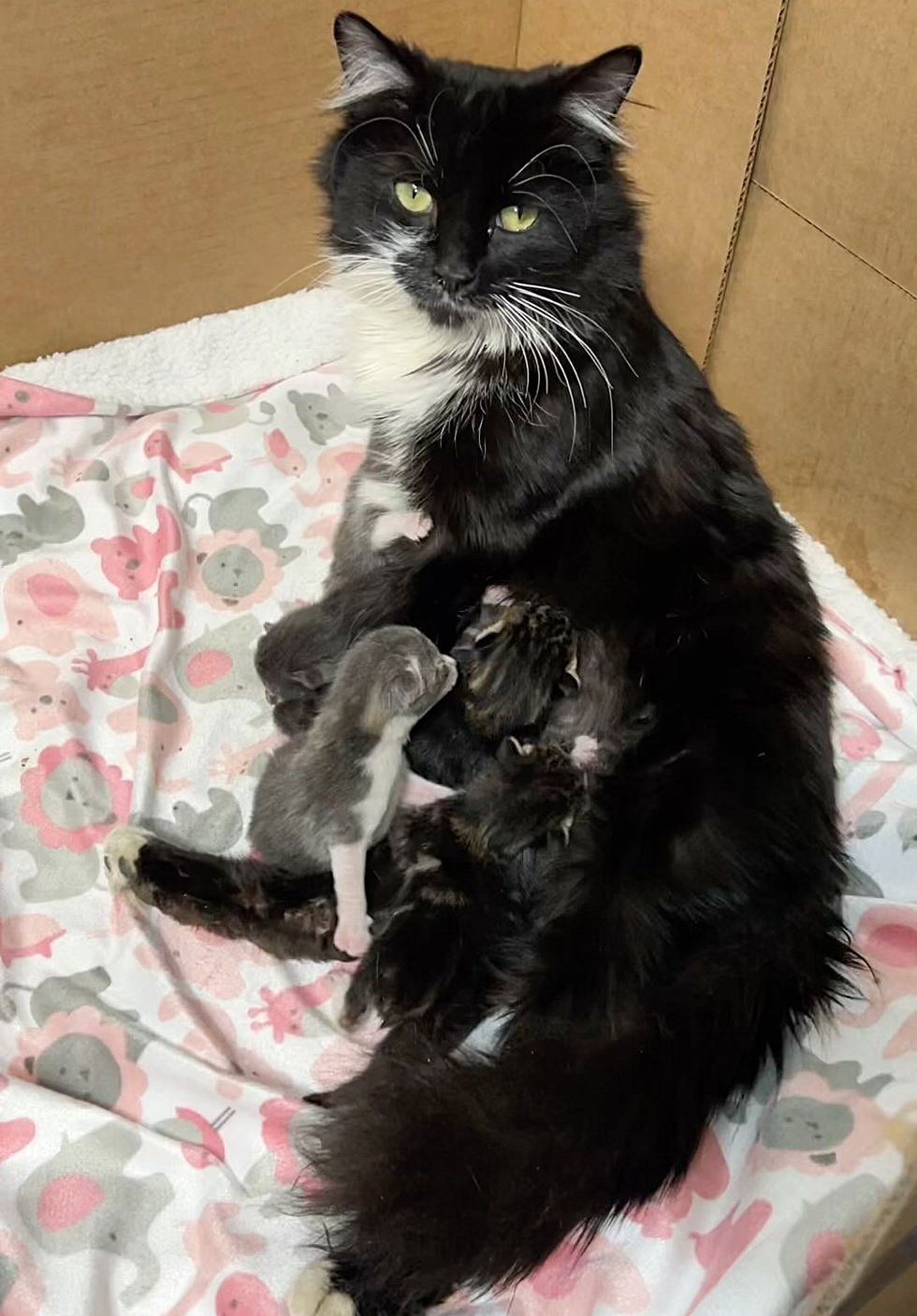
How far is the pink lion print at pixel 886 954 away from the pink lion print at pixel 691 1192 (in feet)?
0.79

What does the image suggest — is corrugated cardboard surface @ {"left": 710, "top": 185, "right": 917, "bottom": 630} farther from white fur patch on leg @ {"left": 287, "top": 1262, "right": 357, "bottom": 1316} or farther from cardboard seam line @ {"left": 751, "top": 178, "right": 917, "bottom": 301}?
white fur patch on leg @ {"left": 287, "top": 1262, "right": 357, "bottom": 1316}

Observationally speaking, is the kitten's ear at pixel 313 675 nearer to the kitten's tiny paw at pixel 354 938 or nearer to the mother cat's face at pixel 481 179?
the kitten's tiny paw at pixel 354 938

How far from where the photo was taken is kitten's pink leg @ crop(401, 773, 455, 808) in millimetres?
1678

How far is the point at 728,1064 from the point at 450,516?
79cm

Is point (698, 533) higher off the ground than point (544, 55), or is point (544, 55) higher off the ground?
point (544, 55)

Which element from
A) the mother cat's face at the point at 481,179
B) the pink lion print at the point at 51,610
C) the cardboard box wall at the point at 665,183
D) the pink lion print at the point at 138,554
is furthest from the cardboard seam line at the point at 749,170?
the pink lion print at the point at 51,610

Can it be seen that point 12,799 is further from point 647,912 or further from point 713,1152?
point 713,1152

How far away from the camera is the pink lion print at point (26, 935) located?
166 centimetres

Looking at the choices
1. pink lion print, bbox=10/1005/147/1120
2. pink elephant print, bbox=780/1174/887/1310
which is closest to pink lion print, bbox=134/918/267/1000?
pink lion print, bbox=10/1005/147/1120

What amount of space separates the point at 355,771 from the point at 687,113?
54.9 inches

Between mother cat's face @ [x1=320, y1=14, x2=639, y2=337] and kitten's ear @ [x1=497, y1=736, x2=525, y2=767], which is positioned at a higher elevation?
mother cat's face @ [x1=320, y1=14, x2=639, y2=337]

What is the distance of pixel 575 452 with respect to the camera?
63.3 inches

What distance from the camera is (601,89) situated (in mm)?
1468

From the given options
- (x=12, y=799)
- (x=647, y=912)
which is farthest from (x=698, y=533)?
(x=12, y=799)
